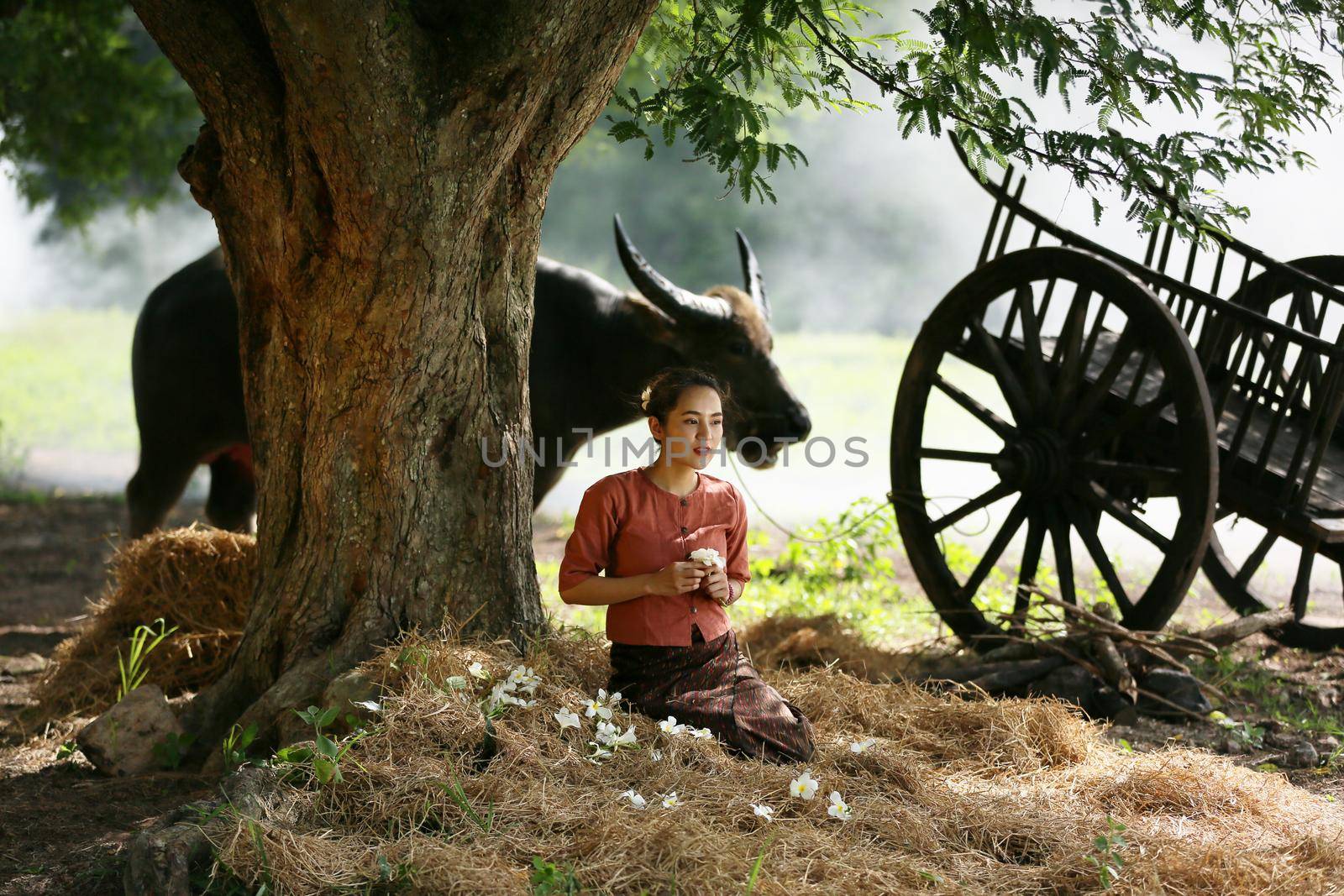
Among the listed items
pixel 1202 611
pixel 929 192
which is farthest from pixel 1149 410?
pixel 929 192

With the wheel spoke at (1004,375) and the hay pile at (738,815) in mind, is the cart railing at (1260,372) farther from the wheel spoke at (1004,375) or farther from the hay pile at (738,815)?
the hay pile at (738,815)

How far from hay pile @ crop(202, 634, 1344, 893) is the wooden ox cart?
1.29 metres

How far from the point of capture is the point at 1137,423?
5.05 meters

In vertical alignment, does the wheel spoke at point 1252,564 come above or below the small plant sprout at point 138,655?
above

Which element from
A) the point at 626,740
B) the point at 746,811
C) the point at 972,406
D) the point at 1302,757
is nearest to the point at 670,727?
the point at 626,740

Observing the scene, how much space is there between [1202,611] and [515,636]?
4.96m

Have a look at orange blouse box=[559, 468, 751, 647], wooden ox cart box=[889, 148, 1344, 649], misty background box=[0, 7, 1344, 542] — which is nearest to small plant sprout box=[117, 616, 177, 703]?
orange blouse box=[559, 468, 751, 647]

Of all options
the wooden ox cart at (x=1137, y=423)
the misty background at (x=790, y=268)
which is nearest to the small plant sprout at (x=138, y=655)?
the wooden ox cart at (x=1137, y=423)

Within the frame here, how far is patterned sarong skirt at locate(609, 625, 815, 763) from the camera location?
142 inches

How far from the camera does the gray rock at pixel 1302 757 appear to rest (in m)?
4.30

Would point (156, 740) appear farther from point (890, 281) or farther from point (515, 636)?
point (890, 281)

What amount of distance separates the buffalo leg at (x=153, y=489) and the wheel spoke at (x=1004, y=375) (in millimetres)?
4229

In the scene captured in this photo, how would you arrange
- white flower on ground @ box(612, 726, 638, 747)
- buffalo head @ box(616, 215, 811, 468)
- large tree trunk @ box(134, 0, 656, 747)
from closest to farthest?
1. white flower on ground @ box(612, 726, 638, 747)
2. large tree trunk @ box(134, 0, 656, 747)
3. buffalo head @ box(616, 215, 811, 468)

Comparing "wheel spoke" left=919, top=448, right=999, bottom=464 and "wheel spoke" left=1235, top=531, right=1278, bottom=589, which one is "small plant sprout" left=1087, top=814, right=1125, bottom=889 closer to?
"wheel spoke" left=919, top=448, right=999, bottom=464
